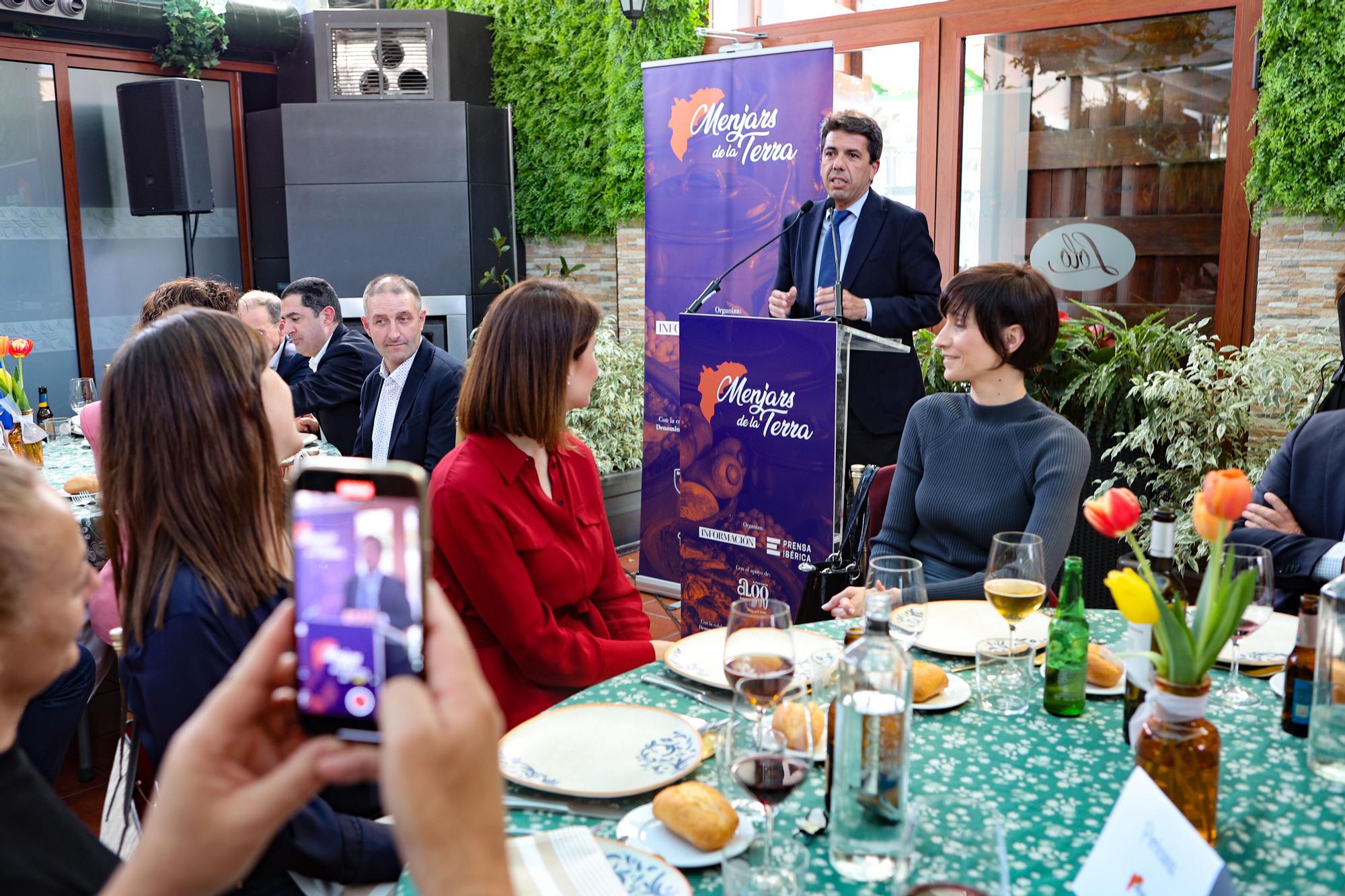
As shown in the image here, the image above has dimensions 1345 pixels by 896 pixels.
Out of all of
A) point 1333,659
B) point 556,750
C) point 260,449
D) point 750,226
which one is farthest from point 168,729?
point 750,226

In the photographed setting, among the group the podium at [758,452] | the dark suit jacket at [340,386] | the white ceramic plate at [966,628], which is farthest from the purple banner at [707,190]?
the white ceramic plate at [966,628]

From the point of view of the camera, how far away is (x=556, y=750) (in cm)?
153

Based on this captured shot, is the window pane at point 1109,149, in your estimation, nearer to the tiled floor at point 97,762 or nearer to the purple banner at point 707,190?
the purple banner at point 707,190

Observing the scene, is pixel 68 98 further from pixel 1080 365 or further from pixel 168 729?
pixel 168 729

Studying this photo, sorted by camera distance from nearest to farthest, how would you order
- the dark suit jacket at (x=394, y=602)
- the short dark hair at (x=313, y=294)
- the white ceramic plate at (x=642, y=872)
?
the dark suit jacket at (x=394, y=602) → the white ceramic plate at (x=642, y=872) → the short dark hair at (x=313, y=294)

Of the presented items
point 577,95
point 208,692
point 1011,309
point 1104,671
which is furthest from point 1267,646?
point 577,95

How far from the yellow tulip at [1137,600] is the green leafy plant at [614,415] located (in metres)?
4.87

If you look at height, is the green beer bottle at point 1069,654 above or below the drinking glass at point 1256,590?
below

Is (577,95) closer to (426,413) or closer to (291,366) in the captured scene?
(291,366)

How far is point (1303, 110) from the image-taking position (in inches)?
191

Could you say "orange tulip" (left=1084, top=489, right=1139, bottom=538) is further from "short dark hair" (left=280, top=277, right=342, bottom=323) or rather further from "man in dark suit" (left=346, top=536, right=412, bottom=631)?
"short dark hair" (left=280, top=277, right=342, bottom=323)

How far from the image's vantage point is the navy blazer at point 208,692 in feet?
4.81

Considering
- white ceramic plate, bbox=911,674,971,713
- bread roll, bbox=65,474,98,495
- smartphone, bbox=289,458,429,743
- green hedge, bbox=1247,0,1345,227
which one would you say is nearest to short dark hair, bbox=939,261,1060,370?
white ceramic plate, bbox=911,674,971,713

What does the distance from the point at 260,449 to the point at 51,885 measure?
70 centimetres
